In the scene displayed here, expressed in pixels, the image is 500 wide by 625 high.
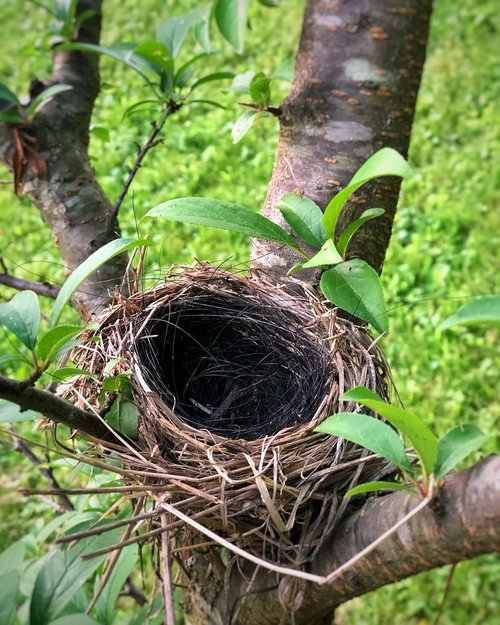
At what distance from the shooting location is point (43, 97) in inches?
42.9

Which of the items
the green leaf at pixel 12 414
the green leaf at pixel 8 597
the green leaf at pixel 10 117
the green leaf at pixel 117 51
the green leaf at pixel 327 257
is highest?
the green leaf at pixel 117 51

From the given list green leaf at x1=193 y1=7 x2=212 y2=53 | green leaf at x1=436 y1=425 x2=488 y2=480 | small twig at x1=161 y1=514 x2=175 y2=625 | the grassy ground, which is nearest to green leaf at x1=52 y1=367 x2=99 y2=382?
small twig at x1=161 y1=514 x2=175 y2=625

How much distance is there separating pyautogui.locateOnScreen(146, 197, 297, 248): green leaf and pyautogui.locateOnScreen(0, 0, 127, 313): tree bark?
299mm

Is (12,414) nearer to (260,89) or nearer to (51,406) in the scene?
(51,406)

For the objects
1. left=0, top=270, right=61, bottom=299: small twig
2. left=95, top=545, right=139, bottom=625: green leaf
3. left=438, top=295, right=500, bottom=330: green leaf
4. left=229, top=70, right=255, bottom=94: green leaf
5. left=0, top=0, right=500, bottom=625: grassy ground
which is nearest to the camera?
left=438, top=295, right=500, bottom=330: green leaf

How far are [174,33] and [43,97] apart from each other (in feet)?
0.98

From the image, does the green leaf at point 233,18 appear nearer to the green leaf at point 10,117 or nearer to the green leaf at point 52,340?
the green leaf at point 10,117

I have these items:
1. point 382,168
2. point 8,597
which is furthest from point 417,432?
point 8,597

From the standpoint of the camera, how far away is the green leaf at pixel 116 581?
3.12 feet

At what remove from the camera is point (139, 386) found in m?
0.86

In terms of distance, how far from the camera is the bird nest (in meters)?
0.75

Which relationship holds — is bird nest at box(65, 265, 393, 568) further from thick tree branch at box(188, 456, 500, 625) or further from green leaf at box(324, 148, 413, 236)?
green leaf at box(324, 148, 413, 236)

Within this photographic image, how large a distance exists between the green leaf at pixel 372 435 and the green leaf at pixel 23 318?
0.34 metres

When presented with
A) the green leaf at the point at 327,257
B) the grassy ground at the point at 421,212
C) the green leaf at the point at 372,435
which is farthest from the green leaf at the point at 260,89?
the grassy ground at the point at 421,212
